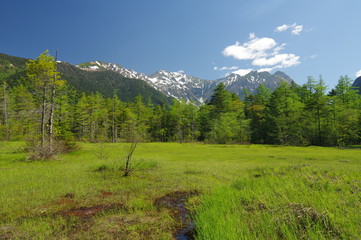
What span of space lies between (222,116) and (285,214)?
4338 cm

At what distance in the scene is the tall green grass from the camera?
3333 millimetres

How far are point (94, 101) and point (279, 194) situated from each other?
5301 cm

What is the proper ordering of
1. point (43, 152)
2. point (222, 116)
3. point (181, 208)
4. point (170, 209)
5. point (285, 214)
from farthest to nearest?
point (222, 116), point (43, 152), point (181, 208), point (170, 209), point (285, 214)

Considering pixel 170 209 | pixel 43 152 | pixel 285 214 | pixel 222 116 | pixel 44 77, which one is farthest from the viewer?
pixel 222 116

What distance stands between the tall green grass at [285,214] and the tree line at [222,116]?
16.9 m

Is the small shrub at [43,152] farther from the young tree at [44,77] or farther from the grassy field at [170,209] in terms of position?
the grassy field at [170,209]

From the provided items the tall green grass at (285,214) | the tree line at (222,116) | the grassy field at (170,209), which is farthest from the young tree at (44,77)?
the tall green grass at (285,214)

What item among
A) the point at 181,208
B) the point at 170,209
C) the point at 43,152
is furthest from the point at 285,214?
the point at 43,152

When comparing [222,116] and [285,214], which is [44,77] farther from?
[222,116]

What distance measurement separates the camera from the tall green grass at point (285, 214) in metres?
3.33

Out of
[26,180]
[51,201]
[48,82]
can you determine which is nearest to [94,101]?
[48,82]

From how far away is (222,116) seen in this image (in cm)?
4625

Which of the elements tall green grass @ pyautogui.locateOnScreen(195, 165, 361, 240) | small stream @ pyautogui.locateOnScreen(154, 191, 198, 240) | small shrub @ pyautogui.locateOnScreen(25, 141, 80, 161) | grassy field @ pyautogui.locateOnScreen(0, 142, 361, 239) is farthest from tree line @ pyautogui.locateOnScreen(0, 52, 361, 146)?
tall green grass @ pyautogui.locateOnScreen(195, 165, 361, 240)

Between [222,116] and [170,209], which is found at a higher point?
[222,116]
